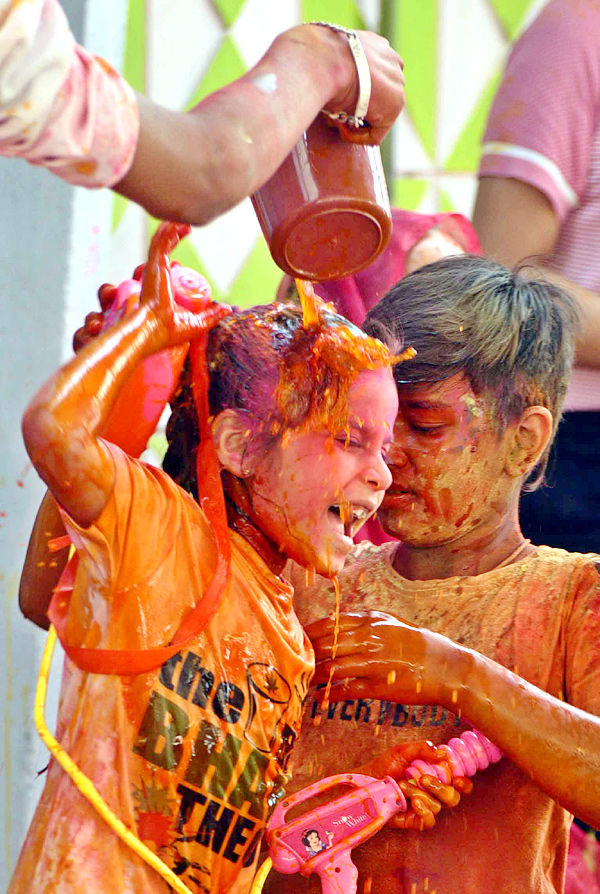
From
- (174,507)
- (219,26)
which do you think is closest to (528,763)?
(174,507)

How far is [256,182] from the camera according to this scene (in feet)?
4.37

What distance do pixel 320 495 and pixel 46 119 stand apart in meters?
0.66

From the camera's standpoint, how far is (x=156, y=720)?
151 centimetres

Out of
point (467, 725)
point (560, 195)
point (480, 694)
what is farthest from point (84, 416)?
point (560, 195)

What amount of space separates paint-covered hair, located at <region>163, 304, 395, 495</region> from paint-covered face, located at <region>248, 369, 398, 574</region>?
0.9 inches

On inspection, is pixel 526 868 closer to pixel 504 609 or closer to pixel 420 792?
pixel 420 792

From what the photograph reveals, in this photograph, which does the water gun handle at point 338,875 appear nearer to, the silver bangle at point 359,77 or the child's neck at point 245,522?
the child's neck at point 245,522

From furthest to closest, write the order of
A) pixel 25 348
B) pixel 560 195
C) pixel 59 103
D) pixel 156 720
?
pixel 25 348, pixel 560 195, pixel 156 720, pixel 59 103

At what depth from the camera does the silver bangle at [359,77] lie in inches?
58.4

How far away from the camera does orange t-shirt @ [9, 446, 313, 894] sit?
148 centimetres

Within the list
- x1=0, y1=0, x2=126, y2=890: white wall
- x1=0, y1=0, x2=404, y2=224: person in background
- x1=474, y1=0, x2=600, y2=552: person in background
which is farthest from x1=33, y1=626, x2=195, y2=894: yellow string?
x1=474, y1=0, x2=600, y2=552: person in background

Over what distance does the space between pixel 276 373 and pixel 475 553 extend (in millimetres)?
545

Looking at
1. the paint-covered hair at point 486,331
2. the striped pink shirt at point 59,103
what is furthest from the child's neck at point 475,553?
the striped pink shirt at point 59,103

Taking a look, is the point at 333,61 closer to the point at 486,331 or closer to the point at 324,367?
the point at 324,367
